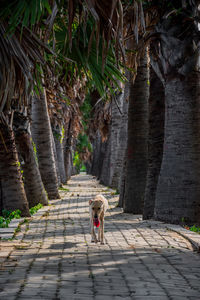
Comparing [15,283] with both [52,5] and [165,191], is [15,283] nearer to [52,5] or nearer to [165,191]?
[52,5]

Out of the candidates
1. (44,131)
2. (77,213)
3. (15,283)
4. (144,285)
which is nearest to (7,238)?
(15,283)

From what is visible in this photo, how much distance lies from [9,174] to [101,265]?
234 inches

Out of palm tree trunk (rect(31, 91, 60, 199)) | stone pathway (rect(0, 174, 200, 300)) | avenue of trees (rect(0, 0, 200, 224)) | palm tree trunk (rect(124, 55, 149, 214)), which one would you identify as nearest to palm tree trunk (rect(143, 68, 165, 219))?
avenue of trees (rect(0, 0, 200, 224))

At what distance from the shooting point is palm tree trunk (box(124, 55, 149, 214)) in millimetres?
12922

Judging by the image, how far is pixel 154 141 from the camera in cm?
1135

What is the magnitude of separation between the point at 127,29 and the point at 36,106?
6237 millimetres

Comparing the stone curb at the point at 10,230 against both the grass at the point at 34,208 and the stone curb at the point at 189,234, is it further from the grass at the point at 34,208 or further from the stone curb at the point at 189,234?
the stone curb at the point at 189,234

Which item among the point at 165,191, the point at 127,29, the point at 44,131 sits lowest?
the point at 165,191

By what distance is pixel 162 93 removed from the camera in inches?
449

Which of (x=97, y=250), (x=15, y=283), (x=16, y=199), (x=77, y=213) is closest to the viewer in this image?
(x=15, y=283)

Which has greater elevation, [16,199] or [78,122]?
[78,122]

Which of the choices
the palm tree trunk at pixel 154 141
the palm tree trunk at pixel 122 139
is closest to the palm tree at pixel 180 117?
the palm tree trunk at pixel 154 141

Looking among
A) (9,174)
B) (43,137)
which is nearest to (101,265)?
(9,174)

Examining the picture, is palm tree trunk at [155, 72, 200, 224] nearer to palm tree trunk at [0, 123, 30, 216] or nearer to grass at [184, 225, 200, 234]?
grass at [184, 225, 200, 234]
